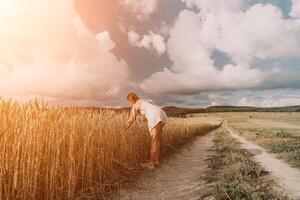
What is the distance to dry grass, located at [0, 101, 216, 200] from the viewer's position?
5.69 meters

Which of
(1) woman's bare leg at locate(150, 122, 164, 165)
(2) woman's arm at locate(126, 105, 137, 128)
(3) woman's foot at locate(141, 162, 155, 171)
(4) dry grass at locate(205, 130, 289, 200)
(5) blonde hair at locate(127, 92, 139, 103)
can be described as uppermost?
(5) blonde hair at locate(127, 92, 139, 103)

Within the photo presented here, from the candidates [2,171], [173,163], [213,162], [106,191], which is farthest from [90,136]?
[213,162]

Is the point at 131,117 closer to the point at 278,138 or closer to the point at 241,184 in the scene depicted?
the point at 241,184

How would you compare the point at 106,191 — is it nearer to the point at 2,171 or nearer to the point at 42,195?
the point at 42,195

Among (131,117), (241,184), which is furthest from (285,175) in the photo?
(131,117)

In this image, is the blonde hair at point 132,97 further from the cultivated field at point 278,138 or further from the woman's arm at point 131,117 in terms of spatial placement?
the cultivated field at point 278,138

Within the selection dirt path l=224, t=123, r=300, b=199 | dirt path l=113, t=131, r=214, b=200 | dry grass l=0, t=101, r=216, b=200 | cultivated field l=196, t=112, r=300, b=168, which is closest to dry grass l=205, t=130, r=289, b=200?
dirt path l=224, t=123, r=300, b=199

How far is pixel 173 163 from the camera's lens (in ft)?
42.9

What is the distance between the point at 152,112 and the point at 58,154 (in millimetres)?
4805

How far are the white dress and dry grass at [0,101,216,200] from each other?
1.21m

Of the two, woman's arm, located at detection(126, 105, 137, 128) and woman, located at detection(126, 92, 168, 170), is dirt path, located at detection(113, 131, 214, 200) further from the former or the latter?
woman's arm, located at detection(126, 105, 137, 128)

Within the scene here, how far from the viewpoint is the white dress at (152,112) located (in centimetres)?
1115

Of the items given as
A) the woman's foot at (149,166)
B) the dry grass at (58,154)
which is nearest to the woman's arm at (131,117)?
the dry grass at (58,154)

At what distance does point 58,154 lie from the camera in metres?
6.66
